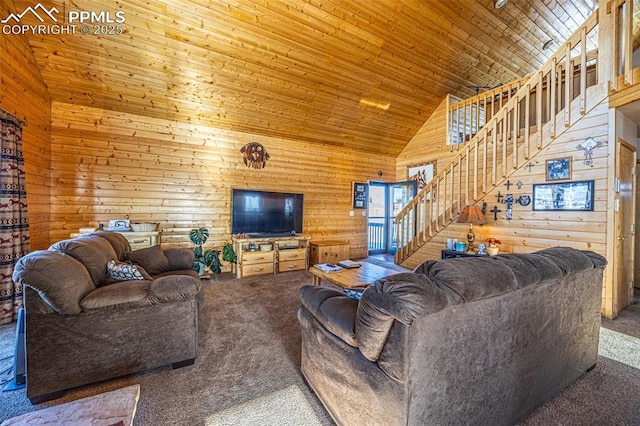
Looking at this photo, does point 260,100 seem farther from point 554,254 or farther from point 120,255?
point 554,254

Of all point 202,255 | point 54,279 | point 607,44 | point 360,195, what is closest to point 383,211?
point 360,195

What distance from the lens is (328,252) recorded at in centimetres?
550

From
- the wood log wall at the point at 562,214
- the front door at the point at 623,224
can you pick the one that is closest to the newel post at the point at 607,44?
the wood log wall at the point at 562,214

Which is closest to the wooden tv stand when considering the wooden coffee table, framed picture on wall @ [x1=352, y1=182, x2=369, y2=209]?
→ the wooden coffee table

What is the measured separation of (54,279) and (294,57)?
3.77 m

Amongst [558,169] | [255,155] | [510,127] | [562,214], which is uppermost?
[510,127]

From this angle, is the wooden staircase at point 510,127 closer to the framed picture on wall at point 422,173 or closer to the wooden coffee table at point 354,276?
the framed picture on wall at point 422,173

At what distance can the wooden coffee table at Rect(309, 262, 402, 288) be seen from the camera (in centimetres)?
274

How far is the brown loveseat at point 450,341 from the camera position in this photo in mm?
1066

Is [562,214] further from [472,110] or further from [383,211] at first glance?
[383,211]

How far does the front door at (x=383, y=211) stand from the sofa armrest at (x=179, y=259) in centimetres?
480

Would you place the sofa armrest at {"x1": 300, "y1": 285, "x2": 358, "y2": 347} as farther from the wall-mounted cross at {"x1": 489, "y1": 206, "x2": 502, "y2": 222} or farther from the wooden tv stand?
the wall-mounted cross at {"x1": 489, "y1": 206, "x2": 502, "y2": 222}

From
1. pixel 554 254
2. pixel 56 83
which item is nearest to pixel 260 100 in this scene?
pixel 56 83

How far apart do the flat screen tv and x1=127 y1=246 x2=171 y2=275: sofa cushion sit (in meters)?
1.89
